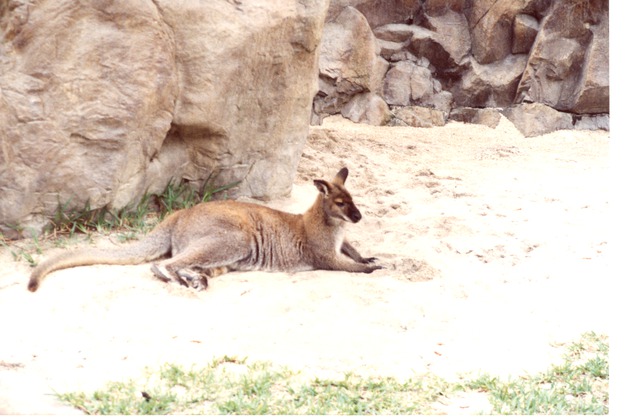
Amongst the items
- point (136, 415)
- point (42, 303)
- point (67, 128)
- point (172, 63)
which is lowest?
point (42, 303)

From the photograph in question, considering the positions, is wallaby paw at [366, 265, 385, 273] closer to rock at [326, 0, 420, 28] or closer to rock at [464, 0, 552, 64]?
rock at [326, 0, 420, 28]

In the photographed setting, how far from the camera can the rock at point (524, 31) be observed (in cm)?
1146

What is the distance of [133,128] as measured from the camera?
6863 mm

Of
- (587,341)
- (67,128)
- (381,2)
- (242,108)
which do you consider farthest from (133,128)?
(381,2)

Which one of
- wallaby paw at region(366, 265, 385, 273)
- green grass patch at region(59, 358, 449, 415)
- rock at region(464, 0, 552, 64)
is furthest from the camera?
rock at region(464, 0, 552, 64)

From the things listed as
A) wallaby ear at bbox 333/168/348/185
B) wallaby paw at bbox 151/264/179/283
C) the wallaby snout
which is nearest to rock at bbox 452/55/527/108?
wallaby ear at bbox 333/168/348/185

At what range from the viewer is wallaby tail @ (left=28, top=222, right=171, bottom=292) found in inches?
232

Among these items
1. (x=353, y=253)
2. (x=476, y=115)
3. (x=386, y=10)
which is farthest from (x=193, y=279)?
(x=386, y=10)

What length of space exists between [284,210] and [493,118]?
184 inches

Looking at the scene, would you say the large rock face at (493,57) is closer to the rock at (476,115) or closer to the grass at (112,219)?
the rock at (476,115)

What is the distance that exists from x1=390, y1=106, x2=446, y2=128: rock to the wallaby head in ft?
14.6

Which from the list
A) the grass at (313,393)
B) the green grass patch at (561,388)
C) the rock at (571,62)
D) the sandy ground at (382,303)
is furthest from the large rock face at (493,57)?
the grass at (313,393)

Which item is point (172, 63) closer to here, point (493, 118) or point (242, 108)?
point (242, 108)

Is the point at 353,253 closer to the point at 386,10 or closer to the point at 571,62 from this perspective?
the point at 386,10
